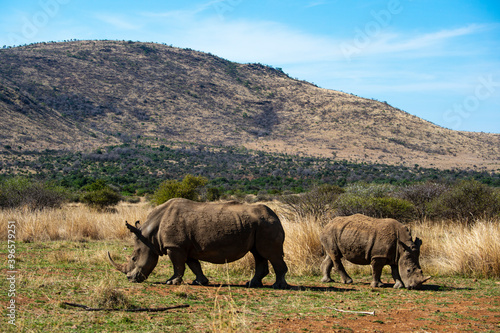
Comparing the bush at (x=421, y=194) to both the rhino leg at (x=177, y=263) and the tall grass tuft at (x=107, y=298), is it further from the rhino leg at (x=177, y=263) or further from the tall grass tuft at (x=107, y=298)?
the tall grass tuft at (x=107, y=298)

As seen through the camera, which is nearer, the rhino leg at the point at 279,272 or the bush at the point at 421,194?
the rhino leg at the point at 279,272

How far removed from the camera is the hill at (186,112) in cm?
7006

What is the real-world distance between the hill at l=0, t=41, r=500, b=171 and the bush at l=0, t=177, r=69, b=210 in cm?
3584

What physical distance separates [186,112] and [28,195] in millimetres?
66547

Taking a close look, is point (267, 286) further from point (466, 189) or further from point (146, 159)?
point (146, 159)

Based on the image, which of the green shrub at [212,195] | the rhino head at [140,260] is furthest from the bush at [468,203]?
the green shrub at [212,195]

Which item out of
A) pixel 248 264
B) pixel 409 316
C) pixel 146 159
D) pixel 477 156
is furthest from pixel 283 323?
pixel 477 156

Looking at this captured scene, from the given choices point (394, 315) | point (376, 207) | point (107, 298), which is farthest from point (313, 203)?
point (107, 298)

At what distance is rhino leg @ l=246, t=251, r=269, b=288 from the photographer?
373 inches

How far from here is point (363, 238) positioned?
9.89m

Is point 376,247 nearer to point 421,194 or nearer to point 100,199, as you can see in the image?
point 421,194

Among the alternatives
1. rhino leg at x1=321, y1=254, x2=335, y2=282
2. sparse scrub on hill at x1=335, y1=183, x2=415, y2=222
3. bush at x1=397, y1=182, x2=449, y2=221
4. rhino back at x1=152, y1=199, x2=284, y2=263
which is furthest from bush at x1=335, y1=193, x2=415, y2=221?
rhino back at x1=152, y1=199, x2=284, y2=263

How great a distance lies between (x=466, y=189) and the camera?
1784cm

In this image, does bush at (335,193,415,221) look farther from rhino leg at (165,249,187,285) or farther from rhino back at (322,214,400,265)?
rhino leg at (165,249,187,285)
